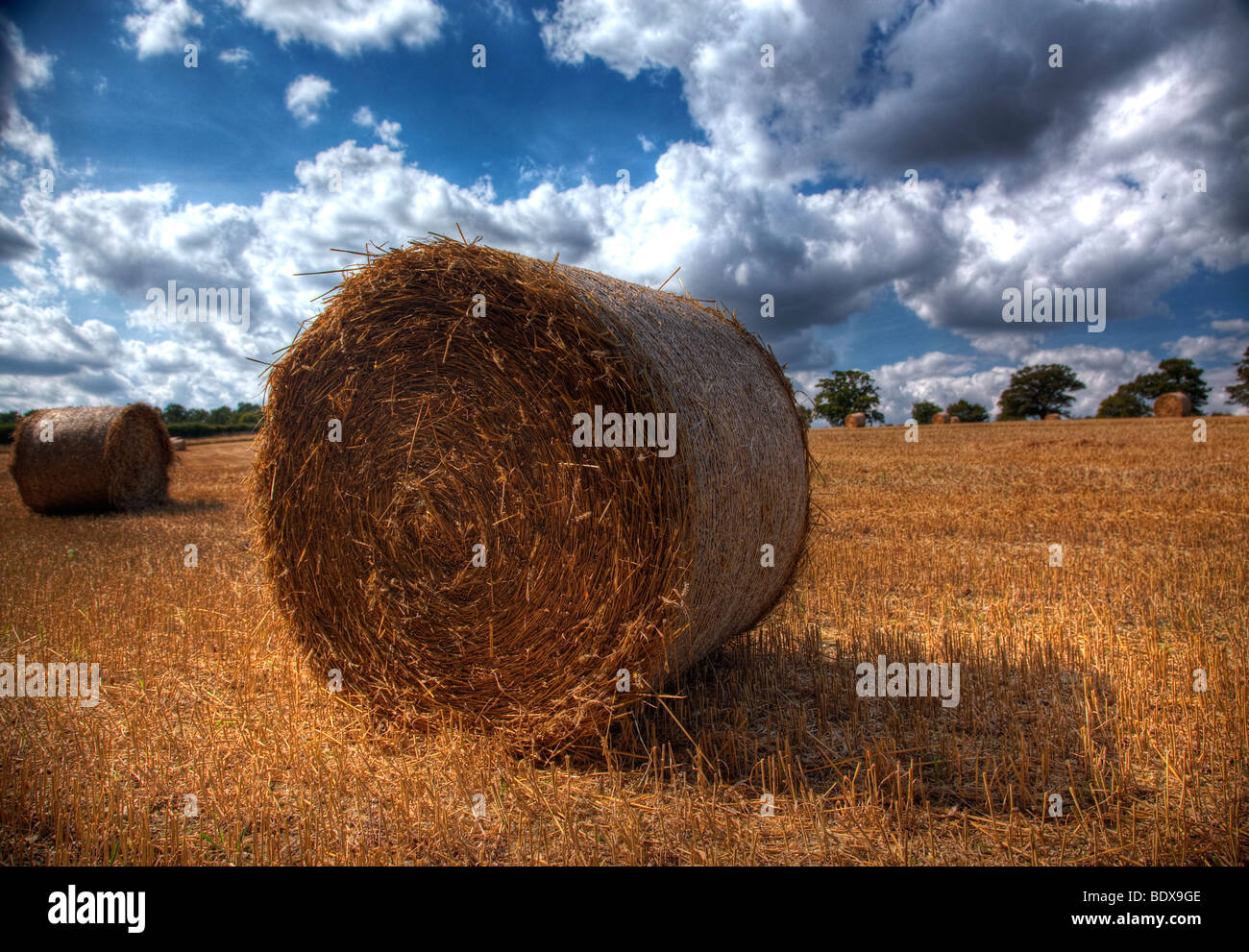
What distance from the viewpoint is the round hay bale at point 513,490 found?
11.3 feet

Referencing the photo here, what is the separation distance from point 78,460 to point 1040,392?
8993cm

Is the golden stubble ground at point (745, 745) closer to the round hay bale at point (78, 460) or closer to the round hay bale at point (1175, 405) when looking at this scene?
the round hay bale at point (78, 460)

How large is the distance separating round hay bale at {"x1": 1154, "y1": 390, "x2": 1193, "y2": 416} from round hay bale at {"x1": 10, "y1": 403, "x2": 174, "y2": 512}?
39625mm

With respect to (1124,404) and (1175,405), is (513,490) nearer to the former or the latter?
(1175,405)

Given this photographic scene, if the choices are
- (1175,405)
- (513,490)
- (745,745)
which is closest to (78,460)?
(513,490)

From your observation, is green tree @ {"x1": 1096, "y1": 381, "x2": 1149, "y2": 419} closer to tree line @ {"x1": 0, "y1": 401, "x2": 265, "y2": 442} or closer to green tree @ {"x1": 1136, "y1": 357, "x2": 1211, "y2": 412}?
green tree @ {"x1": 1136, "y1": 357, "x2": 1211, "y2": 412}

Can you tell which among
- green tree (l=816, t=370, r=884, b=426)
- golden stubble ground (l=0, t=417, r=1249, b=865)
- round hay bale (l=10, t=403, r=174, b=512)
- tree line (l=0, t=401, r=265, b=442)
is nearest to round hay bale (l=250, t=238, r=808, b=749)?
golden stubble ground (l=0, t=417, r=1249, b=865)

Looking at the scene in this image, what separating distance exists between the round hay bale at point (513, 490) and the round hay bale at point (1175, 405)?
37421mm

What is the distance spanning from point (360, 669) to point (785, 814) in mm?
2593

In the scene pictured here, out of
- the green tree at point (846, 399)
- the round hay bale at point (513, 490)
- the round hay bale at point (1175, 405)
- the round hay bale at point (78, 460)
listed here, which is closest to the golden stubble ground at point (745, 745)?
the round hay bale at point (513, 490)

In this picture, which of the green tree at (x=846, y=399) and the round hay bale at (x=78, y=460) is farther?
the green tree at (x=846, y=399)

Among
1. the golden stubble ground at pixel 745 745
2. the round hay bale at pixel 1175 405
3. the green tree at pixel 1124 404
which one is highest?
the green tree at pixel 1124 404

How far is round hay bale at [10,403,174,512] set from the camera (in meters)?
12.0

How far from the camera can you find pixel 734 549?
3799 mm
